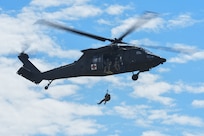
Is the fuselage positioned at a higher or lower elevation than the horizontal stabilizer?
lower

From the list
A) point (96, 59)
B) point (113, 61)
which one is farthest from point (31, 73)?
point (113, 61)

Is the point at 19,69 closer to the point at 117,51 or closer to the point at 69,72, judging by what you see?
the point at 69,72

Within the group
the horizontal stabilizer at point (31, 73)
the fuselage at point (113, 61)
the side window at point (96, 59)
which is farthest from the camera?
the horizontal stabilizer at point (31, 73)

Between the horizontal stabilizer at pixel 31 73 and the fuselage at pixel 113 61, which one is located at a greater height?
the horizontal stabilizer at pixel 31 73

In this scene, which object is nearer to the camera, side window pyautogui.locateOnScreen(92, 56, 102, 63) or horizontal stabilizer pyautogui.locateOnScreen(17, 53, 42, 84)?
side window pyautogui.locateOnScreen(92, 56, 102, 63)

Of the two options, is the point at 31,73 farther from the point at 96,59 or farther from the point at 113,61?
the point at 113,61

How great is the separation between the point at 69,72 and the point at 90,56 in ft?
13.3

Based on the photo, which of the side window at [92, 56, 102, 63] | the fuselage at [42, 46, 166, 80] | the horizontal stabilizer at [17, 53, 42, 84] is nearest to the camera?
the fuselage at [42, 46, 166, 80]

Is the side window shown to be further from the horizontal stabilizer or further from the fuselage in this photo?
the horizontal stabilizer

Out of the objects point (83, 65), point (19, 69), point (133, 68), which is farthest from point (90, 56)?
point (19, 69)

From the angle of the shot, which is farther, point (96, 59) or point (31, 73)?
point (31, 73)

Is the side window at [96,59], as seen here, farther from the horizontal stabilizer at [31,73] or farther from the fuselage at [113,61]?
the horizontal stabilizer at [31,73]

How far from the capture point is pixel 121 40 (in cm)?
6600

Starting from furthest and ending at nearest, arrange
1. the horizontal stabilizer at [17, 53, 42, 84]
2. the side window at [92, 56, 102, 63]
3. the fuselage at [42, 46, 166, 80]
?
the horizontal stabilizer at [17, 53, 42, 84], the side window at [92, 56, 102, 63], the fuselage at [42, 46, 166, 80]
